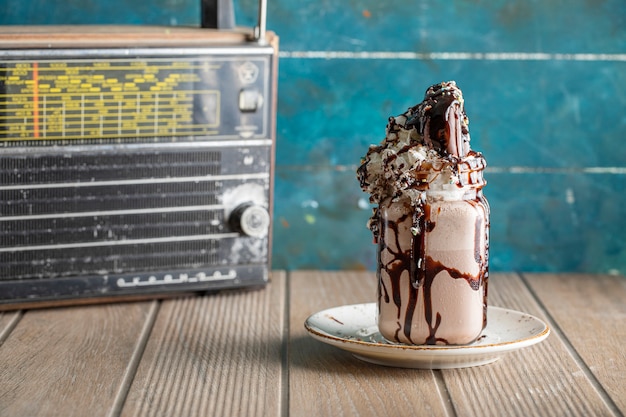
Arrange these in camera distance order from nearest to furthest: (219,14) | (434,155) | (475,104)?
(434,155), (219,14), (475,104)

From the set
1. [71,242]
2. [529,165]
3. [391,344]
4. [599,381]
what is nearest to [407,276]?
[391,344]

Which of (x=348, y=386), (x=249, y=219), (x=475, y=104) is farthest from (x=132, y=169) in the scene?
(x=475, y=104)

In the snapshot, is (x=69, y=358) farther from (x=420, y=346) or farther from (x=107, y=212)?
(x=420, y=346)

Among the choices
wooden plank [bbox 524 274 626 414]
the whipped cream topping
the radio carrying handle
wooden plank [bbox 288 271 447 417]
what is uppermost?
the radio carrying handle

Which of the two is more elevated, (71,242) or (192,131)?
(192,131)

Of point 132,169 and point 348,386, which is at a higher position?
point 132,169

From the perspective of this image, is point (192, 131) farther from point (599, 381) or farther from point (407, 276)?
point (599, 381)

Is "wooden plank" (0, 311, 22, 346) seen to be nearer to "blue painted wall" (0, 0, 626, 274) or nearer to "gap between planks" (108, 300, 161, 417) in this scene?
"gap between planks" (108, 300, 161, 417)

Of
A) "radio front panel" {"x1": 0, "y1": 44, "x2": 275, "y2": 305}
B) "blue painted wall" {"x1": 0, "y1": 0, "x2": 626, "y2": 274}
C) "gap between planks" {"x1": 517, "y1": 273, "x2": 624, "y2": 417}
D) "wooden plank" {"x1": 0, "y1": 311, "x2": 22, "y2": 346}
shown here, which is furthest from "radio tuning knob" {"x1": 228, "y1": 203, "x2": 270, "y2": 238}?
"gap between planks" {"x1": 517, "y1": 273, "x2": 624, "y2": 417}
